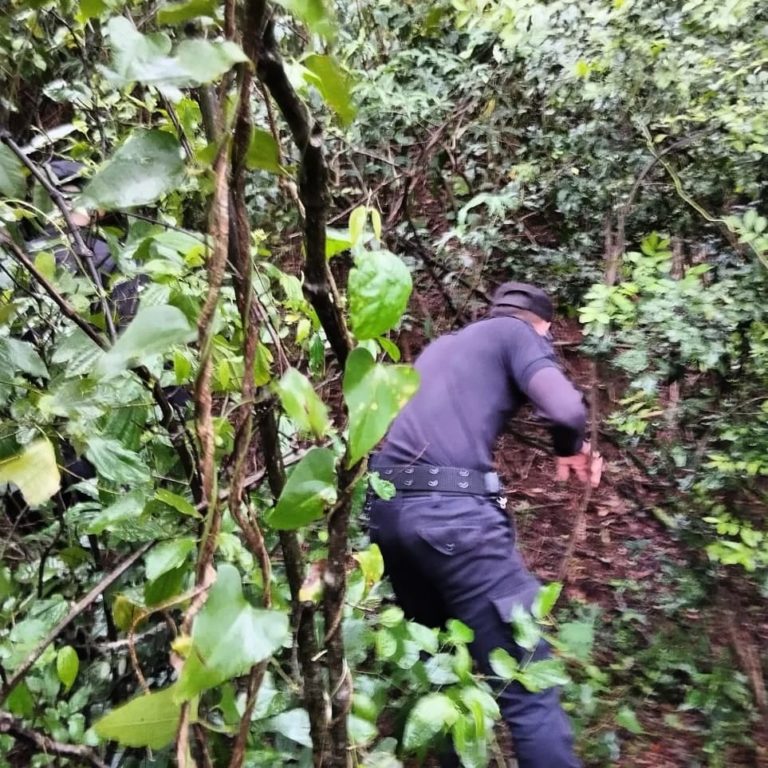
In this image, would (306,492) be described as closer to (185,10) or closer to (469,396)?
(185,10)

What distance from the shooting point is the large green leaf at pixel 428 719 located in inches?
43.9

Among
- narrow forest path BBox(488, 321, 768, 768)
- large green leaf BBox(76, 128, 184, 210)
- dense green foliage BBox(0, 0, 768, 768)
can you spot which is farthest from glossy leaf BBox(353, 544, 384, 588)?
narrow forest path BBox(488, 321, 768, 768)

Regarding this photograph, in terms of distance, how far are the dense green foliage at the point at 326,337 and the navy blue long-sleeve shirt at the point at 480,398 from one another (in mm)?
272

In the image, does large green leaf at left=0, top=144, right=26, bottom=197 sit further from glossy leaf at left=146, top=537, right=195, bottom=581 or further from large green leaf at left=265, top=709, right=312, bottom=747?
large green leaf at left=265, top=709, right=312, bottom=747

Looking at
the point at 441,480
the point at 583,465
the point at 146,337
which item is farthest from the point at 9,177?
the point at 583,465

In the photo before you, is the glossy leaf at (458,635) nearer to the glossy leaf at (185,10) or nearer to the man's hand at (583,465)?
the man's hand at (583,465)

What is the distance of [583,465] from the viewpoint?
2.39 meters

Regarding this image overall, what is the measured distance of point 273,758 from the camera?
1.14 m

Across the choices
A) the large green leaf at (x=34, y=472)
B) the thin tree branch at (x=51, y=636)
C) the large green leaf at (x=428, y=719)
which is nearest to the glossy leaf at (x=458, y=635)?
the large green leaf at (x=428, y=719)

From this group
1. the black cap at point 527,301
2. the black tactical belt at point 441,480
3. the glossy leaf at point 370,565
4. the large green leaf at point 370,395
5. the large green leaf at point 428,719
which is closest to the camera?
the large green leaf at point 370,395

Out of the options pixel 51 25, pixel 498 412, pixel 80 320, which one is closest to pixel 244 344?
pixel 80 320

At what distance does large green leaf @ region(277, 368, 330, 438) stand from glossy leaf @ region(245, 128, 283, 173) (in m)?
0.19

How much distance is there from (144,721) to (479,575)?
140 centimetres

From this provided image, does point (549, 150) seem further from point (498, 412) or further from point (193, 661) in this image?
point (193, 661)
